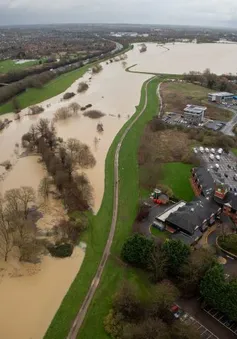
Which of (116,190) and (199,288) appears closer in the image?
(199,288)

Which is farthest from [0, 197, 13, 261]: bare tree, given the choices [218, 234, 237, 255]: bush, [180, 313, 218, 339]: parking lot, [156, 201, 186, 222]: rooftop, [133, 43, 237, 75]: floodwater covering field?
[133, 43, 237, 75]: floodwater covering field

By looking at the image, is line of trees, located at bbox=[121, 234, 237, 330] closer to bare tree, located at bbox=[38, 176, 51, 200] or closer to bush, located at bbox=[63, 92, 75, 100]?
bare tree, located at bbox=[38, 176, 51, 200]

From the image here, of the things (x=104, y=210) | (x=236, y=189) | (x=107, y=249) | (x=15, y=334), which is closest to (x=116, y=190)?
(x=104, y=210)

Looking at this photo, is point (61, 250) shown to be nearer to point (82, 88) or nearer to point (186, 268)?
point (186, 268)

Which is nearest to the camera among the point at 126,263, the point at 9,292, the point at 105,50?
the point at 9,292

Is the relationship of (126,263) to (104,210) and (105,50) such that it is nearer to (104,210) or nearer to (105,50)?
(104,210)

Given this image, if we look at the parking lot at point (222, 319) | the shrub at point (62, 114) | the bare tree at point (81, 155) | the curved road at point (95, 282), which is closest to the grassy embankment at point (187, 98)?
the shrub at point (62, 114)

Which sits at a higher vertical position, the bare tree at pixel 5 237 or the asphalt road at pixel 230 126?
the asphalt road at pixel 230 126

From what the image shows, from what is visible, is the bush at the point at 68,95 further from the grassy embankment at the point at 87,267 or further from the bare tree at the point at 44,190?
the bare tree at the point at 44,190
